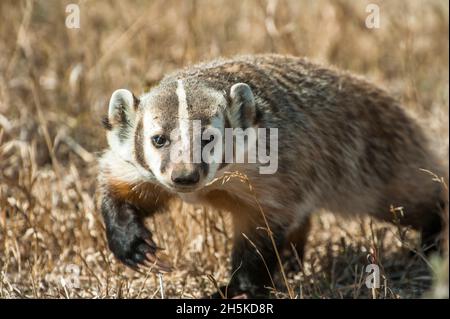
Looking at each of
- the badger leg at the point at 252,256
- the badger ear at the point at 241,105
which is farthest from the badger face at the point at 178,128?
the badger leg at the point at 252,256

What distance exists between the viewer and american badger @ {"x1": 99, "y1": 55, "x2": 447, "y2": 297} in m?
2.78

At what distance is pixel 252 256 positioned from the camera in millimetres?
3201

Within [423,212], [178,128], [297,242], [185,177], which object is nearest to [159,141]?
[178,128]

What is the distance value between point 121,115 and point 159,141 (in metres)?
0.31

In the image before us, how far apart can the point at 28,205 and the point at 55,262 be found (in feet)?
0.93

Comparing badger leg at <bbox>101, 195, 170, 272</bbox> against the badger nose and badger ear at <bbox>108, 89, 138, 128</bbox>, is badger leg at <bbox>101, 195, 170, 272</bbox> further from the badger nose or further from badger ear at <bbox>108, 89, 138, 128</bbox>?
the badger nose

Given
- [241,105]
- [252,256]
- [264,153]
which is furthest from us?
[252,256]

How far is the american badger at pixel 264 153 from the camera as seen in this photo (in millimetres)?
2777

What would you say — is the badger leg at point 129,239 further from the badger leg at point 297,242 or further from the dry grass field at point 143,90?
the badger leg at point 297,242

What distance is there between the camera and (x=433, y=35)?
567 centimetres

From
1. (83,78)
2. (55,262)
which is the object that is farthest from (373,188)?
(83,78)

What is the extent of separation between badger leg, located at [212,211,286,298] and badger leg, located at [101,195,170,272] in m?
0.29

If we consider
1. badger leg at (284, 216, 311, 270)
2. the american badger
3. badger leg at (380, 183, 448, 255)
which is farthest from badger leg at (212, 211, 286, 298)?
badger leg at (380, 183, 448, 255)

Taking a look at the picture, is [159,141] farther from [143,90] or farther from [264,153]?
[143,90]
